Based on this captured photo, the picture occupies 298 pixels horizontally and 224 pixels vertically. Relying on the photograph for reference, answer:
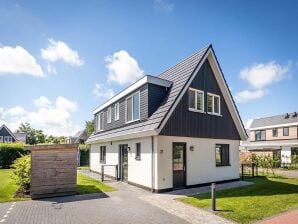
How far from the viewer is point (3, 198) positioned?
1289 cm

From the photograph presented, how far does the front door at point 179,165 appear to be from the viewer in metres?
15.3

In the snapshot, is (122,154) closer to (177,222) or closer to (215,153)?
(215,153)

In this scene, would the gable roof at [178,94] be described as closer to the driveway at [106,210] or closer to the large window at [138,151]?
the large window at [138,151]

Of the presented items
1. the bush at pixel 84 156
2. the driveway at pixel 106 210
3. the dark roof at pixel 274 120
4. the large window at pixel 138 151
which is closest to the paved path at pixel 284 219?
the driveway at pixel 106 210

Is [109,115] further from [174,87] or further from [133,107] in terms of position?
[174,87]

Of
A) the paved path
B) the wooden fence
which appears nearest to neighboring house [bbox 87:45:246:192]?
the wooden fence

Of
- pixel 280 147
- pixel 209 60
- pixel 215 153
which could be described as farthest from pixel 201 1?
pixel 280 147

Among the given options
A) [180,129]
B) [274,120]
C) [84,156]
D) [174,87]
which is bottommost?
[84,156]

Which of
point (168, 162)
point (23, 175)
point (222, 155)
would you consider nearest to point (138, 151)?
point (168, 162)

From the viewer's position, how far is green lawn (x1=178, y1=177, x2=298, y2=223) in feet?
33.0

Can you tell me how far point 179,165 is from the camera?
15602 millimetres

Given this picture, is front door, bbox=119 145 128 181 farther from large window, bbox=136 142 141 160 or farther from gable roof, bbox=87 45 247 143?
large window, bbox=136 142 141 160

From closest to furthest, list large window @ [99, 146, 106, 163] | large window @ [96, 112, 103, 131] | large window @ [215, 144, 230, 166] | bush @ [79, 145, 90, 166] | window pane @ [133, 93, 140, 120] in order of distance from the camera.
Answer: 1. window pane @ [133, 93, 140, 120]
2. large window @ [215, 144, 230, 166]
3. large window @ [99, 146, 106, 163]
4. large window @ [96, 112, 103, 131]
5. bush @ [79, 145, 90, 166]

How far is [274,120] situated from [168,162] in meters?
39.6
